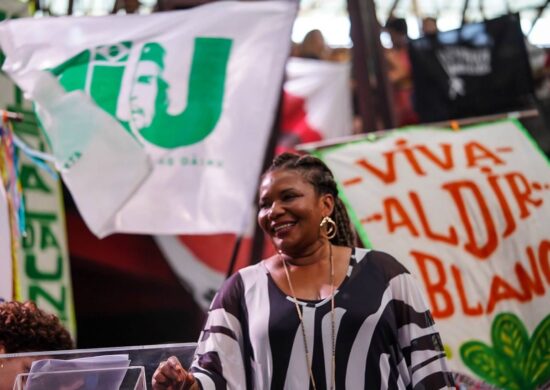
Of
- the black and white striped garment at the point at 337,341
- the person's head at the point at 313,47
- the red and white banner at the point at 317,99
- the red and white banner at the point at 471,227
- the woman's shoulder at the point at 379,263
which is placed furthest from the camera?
the person's head at the point at 313,47

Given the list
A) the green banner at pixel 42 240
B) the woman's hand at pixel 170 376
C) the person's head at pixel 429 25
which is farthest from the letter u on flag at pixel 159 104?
the person's head at pixel 429 25

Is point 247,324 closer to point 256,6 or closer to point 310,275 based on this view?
point 310,275

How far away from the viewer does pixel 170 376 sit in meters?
2.74

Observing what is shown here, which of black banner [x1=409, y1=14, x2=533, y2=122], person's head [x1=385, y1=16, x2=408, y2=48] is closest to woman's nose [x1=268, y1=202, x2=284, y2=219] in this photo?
black banner [x1=409, y1=14, x2=533, y2=122]

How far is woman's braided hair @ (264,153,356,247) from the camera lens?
10.8ft

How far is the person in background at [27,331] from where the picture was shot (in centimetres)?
348

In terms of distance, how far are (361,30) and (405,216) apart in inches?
94.2

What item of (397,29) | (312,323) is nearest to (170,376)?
(312,323)

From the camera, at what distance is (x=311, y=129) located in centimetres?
830

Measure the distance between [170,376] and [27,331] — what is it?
960 mm

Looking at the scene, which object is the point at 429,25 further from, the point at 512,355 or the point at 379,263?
the point at 379,263

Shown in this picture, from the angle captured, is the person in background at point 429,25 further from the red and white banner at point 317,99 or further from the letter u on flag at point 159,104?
the letter u on flag at point 159,104

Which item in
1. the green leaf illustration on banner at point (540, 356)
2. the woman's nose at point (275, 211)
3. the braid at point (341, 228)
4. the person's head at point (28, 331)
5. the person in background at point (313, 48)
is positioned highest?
the person in background at point (313, 48)

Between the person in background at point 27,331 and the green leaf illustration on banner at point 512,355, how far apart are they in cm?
210
